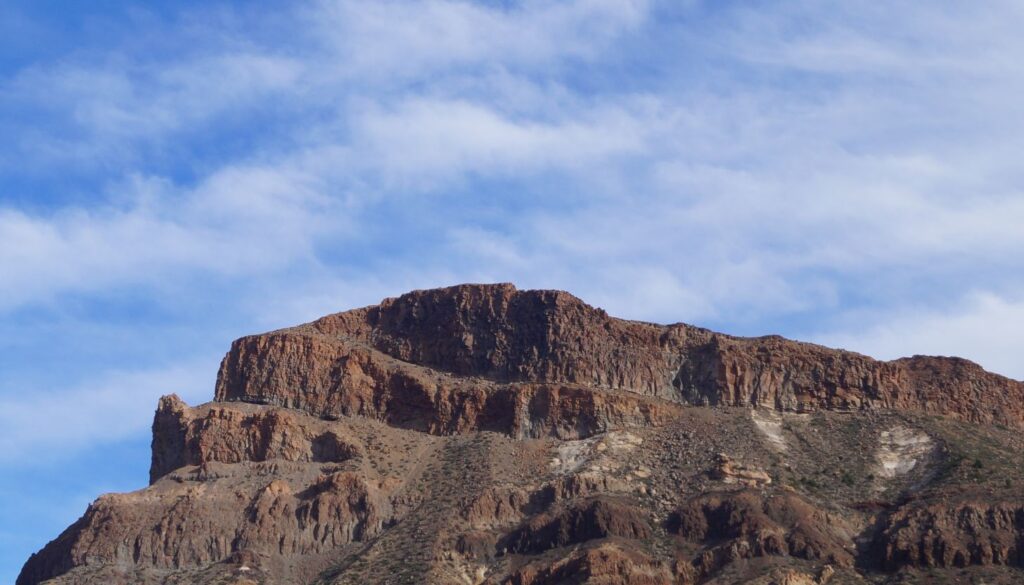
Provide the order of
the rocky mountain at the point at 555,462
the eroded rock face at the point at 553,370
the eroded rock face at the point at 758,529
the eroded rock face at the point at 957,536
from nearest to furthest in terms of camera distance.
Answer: the eroded rock face at the point at 957,536, the eroded rock face at the point at 758,529, the rocky mountain at the point at 555,462, the eroded rock face at the point at 553,370

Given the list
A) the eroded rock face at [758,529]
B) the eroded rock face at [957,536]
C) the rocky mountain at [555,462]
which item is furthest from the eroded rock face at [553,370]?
the eroded rock face at [957,536]

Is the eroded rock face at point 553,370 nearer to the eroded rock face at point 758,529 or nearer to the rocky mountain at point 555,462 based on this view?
the rocky mountain at point 555,462

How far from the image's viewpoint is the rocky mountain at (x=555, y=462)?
422 feet

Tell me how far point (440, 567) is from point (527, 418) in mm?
21103

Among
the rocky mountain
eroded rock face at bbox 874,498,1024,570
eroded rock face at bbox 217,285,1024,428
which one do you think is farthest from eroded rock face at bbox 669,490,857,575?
eroded rock face at bbox 217,285,1024,428

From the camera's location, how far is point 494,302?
518 ft

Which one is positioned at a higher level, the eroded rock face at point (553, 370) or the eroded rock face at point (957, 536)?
the eroded rock face at point (553, 370)

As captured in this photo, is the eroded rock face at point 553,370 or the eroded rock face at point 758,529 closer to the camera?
the eroded rock face at point 758,529

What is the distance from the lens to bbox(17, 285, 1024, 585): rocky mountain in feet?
422

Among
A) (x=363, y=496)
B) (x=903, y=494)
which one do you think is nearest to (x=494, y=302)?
(x=363, y=496)

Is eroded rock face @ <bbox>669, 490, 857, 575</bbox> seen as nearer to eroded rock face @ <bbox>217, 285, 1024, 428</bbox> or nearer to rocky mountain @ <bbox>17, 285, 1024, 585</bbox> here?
rocky mountain @ <bbox>17, 285, 1024, 585</bbox>

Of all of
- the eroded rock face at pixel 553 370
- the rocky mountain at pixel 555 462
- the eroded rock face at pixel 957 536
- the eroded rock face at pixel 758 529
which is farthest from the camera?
the eroded rock face at pixel 553 370

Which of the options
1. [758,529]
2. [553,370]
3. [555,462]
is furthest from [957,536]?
[553,370]

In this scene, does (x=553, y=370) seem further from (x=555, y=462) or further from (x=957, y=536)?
(x=957, y=536)
